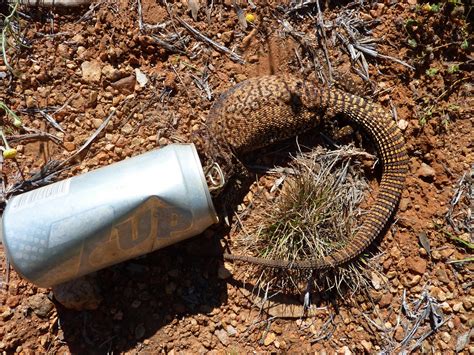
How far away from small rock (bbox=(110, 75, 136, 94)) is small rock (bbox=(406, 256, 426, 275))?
3.12 meters

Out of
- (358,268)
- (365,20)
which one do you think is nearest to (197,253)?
(358,268)

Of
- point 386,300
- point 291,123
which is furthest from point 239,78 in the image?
point 386,300

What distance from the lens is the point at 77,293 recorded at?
3789 millimetres

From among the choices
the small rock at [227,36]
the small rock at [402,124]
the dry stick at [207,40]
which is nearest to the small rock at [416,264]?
the small rock at [402,124]

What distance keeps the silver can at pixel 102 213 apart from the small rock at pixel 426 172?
2.19 meters

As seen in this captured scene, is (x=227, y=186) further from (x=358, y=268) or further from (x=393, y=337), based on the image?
(x=393, y=337)

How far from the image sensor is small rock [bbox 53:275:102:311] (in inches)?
149

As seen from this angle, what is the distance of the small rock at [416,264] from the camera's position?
4129mm

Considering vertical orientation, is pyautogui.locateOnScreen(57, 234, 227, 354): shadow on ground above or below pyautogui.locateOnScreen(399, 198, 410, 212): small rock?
below

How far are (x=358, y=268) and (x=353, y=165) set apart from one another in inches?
38.9

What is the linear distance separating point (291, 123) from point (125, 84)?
165cm

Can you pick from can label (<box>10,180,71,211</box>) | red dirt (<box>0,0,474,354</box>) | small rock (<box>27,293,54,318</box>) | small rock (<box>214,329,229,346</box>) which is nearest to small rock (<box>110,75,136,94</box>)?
red dirt (<box>0,0,474,354</box>)

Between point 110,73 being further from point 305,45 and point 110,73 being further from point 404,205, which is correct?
point 404,205

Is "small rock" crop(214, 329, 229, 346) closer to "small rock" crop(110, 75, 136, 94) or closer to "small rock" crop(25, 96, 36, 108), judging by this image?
"small rock" crop(110, 75, 136, 94)
